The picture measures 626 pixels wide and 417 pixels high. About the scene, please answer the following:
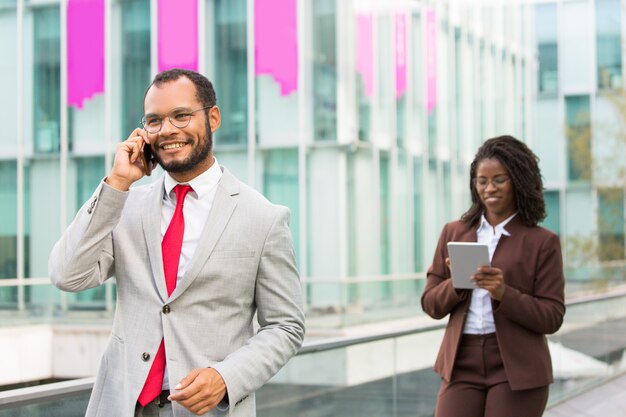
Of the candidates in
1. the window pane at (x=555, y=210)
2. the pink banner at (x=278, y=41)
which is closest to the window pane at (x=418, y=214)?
the pink banner at (x=278, y=41)

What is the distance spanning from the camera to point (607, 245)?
96.2ft

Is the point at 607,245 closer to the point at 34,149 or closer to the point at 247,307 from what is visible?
the point at 34,149

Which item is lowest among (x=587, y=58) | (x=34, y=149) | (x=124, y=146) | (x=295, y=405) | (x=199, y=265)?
(x=295, y=405)

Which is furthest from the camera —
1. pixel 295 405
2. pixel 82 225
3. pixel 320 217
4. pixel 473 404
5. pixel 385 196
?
pixel 385 196

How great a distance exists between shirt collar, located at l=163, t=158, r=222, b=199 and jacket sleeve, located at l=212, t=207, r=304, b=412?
0.63 ft

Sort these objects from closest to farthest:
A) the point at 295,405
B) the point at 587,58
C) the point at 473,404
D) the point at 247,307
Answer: the point at 247,307 → the point at 473,404 → the point at 295,405 → the point at 587,58

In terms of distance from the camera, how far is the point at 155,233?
2.49 metres

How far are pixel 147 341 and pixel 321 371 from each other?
9.48 ft

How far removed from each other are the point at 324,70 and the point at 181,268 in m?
16.2

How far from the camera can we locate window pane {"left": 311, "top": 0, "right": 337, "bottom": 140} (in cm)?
1836

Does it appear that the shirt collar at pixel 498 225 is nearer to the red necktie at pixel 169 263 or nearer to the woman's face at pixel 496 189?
the woman's face at pixel 496 189

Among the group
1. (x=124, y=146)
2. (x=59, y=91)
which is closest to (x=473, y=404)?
(x=124, y=146)

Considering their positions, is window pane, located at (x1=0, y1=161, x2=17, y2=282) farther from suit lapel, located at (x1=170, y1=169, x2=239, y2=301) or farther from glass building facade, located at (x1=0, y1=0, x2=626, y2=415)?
suit lapel, located at (x1=170, y1=169, x2=239, y2=301)

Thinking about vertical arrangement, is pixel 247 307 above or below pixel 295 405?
above
